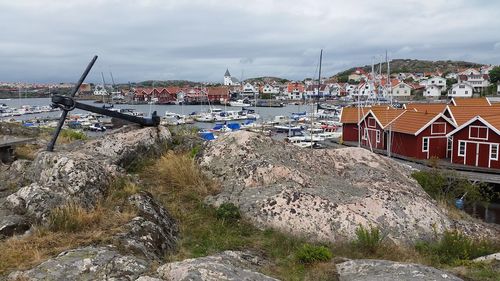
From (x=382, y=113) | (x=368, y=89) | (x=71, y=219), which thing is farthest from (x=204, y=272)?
(x=368, y=89)

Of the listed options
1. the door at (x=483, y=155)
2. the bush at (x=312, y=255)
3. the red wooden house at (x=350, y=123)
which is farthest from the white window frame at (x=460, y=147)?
the bush at (x=312, y=255)

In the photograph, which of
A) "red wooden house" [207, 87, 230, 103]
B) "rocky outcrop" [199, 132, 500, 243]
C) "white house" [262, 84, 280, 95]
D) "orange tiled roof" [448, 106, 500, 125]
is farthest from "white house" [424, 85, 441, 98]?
"rocky outcrop" [199, 132, 500, 243]

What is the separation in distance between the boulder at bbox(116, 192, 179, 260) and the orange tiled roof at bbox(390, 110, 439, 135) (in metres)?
33.9

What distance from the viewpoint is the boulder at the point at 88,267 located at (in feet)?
14.0

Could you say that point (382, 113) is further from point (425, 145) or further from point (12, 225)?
point (12, 225)

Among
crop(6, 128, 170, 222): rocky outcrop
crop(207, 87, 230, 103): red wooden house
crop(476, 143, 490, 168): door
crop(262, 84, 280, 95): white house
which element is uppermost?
crop(262, 84, 280, 95): white house

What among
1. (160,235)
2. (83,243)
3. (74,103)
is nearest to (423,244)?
(160,235)

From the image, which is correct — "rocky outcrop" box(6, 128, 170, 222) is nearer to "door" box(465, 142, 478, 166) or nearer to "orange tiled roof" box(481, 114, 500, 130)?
"orange tiled roof" box(481, 114, 500, 130)

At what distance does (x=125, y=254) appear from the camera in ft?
15.7

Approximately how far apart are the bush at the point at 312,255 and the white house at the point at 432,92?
13938 cm

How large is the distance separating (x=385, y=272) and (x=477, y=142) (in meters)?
32.5

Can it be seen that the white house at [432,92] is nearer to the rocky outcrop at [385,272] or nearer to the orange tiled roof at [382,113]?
the orange tiled roof at [382,113]

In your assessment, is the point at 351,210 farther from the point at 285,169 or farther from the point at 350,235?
the point at 285,169

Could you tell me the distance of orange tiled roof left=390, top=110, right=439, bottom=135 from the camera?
37125 millimetres
